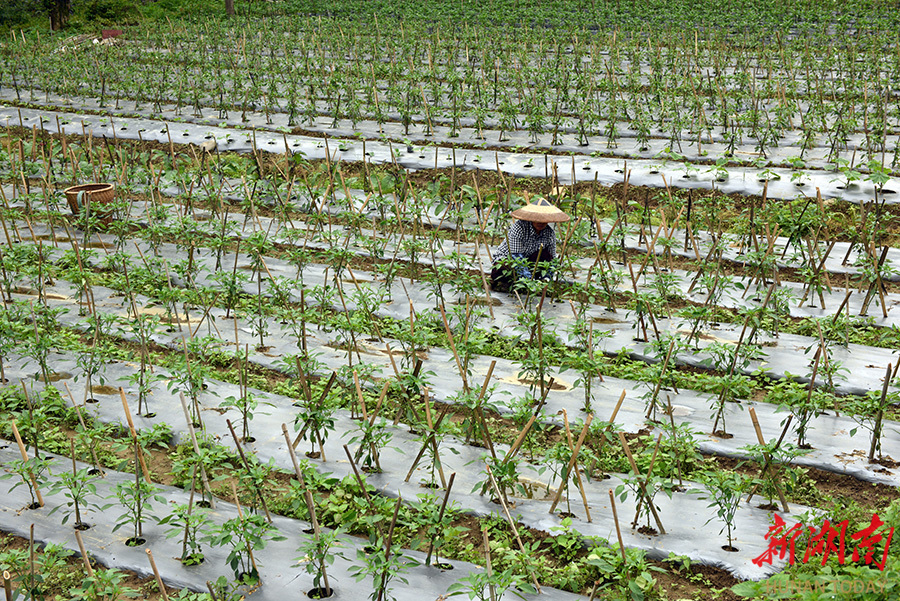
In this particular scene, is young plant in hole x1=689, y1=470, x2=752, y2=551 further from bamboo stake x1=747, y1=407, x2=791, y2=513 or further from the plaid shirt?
the plaid shirt

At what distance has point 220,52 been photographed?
15609 millimetres

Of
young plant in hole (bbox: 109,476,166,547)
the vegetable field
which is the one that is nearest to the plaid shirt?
the vegetable field

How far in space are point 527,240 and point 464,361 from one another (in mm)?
1838

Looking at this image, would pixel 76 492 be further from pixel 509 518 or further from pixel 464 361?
pixel 464 361

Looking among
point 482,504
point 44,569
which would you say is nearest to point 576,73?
point 482,504

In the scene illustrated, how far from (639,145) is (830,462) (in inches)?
249

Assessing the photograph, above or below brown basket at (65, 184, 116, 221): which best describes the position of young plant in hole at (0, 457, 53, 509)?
below

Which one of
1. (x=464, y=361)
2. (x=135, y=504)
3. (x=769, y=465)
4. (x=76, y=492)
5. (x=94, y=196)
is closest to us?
(x=76, y=492)

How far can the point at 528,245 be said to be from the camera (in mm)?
6402

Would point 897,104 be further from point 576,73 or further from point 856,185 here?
point 576,73

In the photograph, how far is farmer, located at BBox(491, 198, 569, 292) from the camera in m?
6.14

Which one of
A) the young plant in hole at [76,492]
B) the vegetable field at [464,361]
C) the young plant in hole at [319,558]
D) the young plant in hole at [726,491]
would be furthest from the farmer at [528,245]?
the young plant in hole at [76,492]

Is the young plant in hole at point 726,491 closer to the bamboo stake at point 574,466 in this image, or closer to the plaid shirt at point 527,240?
the bamboo stake at point 574,466

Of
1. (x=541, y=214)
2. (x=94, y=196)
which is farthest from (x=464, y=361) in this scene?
(x=94, y=196)
